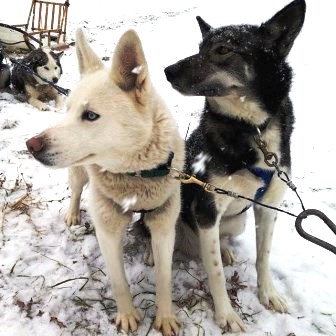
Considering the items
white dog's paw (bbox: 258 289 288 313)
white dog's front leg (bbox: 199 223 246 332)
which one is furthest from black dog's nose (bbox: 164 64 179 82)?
white dog's paw (bbox: 258 289 288 313)

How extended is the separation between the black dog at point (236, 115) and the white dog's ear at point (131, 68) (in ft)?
1.19

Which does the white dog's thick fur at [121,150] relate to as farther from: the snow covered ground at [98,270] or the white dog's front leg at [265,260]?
the white dog's front leg at [265,260]

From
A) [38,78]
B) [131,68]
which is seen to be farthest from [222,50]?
[38,78]

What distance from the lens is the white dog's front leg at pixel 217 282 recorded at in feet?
8.22

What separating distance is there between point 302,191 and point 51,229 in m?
2.65

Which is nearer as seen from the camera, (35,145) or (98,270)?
(35,145)

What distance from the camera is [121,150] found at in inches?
80.3

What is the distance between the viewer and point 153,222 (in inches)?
92.0

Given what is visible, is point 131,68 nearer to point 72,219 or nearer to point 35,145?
point 35,145

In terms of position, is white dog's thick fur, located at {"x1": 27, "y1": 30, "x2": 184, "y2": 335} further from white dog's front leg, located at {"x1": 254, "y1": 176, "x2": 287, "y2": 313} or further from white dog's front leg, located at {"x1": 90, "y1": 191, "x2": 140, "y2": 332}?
white dog's front leg, located at {"x1": 254, "y1": 176, "x2": 287, "y2": 313}

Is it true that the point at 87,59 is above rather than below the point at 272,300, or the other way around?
above

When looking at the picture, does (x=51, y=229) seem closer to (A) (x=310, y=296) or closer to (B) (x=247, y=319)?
(B) (x=247, y=319)

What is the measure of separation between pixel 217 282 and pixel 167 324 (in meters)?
0.43

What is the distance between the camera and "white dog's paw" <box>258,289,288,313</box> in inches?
105
